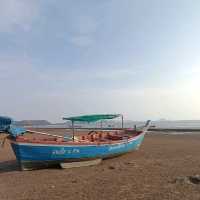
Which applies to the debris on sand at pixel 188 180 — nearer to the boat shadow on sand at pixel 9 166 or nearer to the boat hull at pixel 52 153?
the boat hull at pixel 52 153

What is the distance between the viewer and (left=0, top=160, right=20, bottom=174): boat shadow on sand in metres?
15.2

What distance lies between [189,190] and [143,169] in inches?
176

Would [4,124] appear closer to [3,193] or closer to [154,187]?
[3,193]

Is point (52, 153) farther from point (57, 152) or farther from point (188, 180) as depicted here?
point (188, 180)

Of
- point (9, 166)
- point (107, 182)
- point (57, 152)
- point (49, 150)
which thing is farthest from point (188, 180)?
point (9, 166)

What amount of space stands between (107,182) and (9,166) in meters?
6.82

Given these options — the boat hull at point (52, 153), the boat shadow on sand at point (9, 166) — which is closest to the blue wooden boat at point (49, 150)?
the boat hull at point (52, 153)

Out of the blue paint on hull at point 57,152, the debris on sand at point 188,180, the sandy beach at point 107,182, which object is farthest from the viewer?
the blue paint on hull at point 57,152

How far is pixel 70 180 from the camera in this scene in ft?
40.0

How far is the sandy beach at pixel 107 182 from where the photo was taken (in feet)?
31.3

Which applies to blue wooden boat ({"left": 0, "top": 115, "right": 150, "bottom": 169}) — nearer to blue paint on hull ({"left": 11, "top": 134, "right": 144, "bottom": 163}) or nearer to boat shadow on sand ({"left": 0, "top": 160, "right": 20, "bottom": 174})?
blue paint on hull ({"left": 11, "top": 134, "right": 144, "bottom": 163})

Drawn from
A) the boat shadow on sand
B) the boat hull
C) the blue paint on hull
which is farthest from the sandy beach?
the blue paint on hull

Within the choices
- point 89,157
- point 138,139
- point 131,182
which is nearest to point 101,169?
point 89,157

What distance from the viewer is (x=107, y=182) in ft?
37.2
